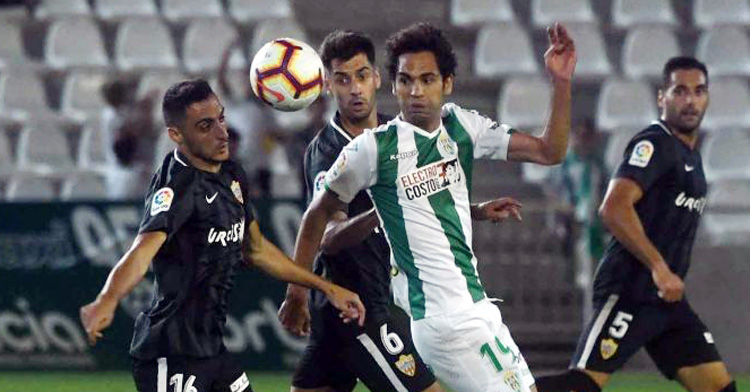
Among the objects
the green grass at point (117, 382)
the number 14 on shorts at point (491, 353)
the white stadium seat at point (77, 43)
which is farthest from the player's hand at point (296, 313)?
the white stadium seat at point (77, 43)

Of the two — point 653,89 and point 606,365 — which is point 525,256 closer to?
point 653,89

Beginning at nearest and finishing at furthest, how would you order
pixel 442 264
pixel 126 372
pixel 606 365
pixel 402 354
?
1. pixel 442 264
2. pixel 402 354
3. pixel 606 365
4. pixel 126 372

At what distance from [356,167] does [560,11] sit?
10.2m

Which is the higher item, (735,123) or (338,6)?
(338,6)

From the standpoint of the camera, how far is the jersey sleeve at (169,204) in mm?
6453

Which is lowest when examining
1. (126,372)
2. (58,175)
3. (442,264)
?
(126,372)

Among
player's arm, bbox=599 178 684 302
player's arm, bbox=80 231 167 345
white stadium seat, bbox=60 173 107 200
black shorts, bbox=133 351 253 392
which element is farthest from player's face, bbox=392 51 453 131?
white stadium seat, bbox=60 173 107 200

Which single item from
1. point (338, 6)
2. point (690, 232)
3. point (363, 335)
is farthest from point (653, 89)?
point (363, 335)

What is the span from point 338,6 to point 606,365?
29.6 ft

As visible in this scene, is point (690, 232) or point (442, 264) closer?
point (442, 264)

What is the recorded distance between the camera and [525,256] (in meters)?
13.3

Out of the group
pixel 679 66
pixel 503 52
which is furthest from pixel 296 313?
pixel 503 52

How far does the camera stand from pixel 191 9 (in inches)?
664

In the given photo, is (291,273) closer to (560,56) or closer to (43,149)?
(560,56)
